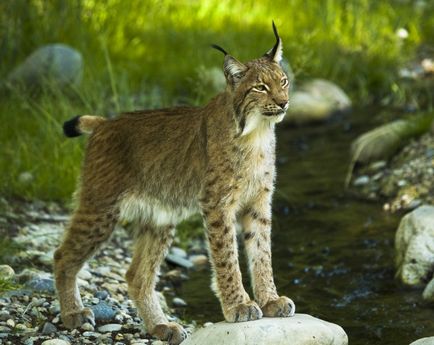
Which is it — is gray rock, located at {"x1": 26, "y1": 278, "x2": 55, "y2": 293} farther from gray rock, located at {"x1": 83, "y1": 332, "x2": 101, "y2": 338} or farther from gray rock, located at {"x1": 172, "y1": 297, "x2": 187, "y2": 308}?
gray rock, located at {"x1": 172, "y1": 297, "x2": 187, "y2": 308}

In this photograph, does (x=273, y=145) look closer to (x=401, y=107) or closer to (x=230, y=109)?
(x=230, y=109)

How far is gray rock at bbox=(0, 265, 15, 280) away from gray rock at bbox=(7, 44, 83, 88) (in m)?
3.96

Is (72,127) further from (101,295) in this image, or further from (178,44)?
(178,44)

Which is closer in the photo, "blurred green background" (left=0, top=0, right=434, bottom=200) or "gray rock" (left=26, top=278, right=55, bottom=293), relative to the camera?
"gray rock" (left=26, top=278, right=55, bottom=293)

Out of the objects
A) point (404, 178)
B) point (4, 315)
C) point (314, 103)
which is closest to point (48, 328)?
point (4, 315)

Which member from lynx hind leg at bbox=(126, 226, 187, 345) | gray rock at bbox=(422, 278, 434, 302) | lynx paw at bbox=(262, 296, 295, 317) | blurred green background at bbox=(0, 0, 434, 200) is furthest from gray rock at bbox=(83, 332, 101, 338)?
blurred green background at bbox=(0, 0, 434, 200)

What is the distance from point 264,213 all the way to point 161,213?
2.41 ft

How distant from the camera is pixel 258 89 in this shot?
589 centimetres

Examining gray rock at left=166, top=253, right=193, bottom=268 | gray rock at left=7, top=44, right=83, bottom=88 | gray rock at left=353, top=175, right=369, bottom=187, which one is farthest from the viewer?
gray rock at left=7, top=44, right=83, bottom=88

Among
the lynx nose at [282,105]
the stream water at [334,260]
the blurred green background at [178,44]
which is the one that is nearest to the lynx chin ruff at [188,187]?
the lynx nose at [282,105]

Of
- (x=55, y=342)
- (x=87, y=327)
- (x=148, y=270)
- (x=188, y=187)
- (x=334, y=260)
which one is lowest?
(x=55, y=342)

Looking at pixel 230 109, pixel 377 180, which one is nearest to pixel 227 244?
pixel 230 109

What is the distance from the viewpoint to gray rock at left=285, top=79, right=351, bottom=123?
12.4m

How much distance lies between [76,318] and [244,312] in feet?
4.01
